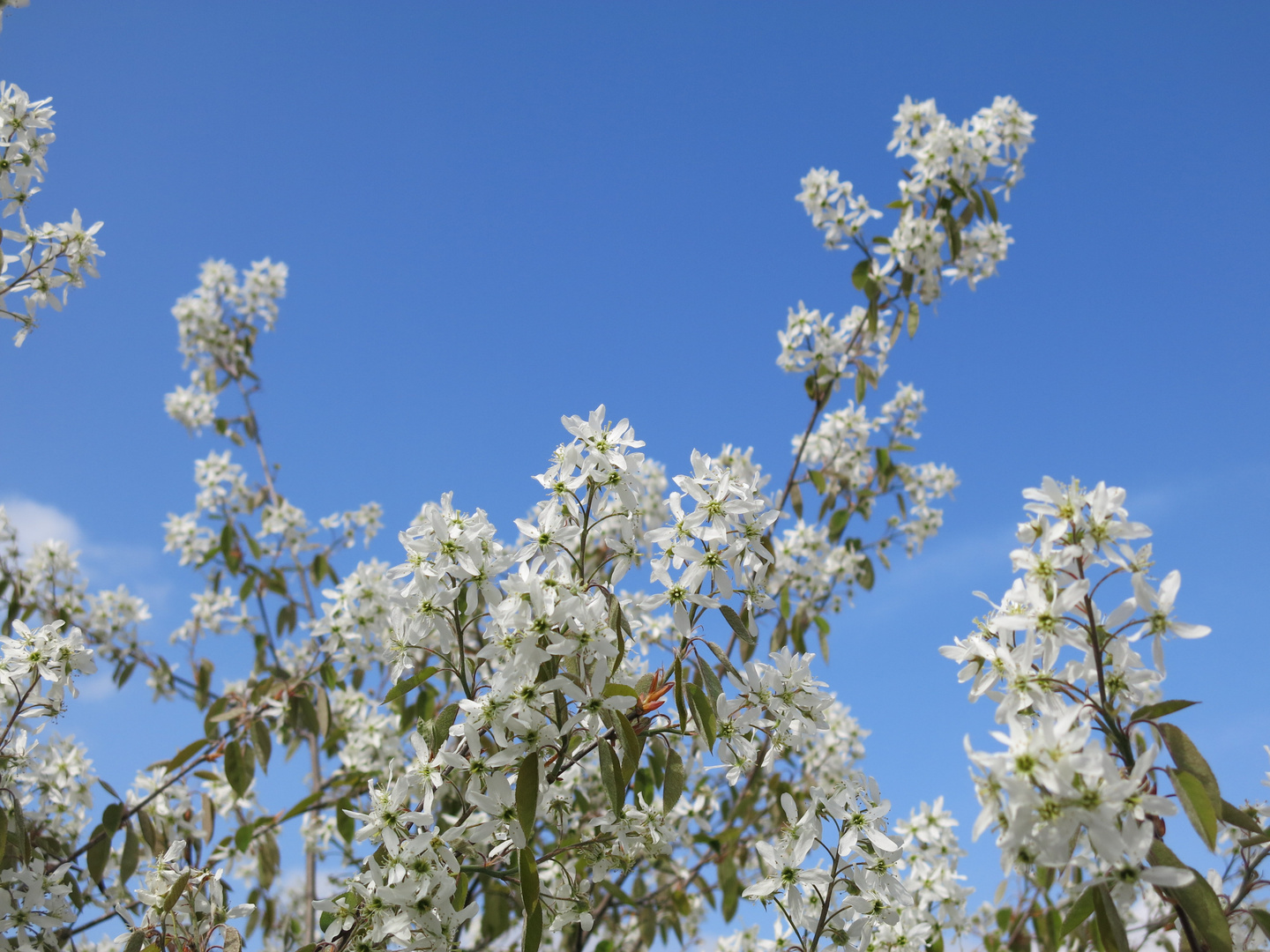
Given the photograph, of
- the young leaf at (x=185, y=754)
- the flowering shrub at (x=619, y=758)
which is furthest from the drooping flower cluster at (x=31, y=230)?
the young leaf at (x=185, y=754)

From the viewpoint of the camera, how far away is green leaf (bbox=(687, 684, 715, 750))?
1.98 meters

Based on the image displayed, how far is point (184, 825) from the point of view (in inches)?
150

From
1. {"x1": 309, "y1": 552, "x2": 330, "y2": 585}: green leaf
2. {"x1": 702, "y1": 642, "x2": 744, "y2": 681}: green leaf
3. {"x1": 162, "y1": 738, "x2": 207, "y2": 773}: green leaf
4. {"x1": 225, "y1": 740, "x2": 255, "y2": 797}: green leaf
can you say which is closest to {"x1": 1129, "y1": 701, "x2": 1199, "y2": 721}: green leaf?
{"x1": 702, "y1": 642, "x2": 744, "y2": 681}: green leaf

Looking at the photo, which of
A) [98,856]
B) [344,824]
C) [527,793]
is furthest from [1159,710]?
[98,856]

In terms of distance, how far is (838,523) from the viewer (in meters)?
5.69

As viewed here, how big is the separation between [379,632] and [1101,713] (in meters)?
3.56

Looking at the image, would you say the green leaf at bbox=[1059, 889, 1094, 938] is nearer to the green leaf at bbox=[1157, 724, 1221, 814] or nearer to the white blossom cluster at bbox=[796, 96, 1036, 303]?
the green leaf at bbox=[1157, 724, 1221, 814]

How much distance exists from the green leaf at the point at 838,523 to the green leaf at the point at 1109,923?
13.6 feet

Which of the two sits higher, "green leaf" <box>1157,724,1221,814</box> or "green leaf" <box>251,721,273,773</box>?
"green leaf" <box>251,721,273,773</box>

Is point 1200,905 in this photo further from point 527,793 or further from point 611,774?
point 527,793

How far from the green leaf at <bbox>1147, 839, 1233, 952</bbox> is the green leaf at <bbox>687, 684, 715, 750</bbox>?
0.94 meters

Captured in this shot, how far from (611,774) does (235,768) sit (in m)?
2.24

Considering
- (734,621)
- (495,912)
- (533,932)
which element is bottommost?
(533,932)

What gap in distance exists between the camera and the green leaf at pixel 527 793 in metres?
1.83
